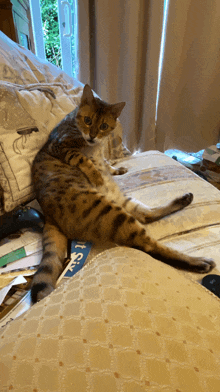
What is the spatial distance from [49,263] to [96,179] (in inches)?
20.8

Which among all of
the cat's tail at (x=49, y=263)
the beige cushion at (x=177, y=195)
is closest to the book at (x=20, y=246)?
the cat's tail at (x=49, y=263)

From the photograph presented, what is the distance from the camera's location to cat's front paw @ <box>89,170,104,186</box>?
3.76ft

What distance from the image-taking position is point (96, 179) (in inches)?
45.2

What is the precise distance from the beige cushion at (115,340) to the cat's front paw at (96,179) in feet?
2.19

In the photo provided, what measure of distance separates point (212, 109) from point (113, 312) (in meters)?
2.73

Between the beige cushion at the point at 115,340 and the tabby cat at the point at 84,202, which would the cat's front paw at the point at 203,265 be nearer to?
the tabby cat at the point at 84,202

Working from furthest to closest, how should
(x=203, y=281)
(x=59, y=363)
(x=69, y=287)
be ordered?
(x=203, y=281), (x=69, y=287), (x=59, y=363)

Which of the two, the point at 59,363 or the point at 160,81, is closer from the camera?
the point at 59,363

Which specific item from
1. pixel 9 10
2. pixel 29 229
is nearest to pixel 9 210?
pixel 29 229

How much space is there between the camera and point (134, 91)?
2402mm

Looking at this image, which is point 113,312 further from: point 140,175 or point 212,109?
point 212,109

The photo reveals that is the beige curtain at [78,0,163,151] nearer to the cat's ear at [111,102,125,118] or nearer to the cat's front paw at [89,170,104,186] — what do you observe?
the cat's ear at [111,102,125,118]

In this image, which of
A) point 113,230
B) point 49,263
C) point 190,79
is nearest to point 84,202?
point 113,230

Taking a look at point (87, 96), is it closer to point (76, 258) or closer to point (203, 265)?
point (76, 258)
